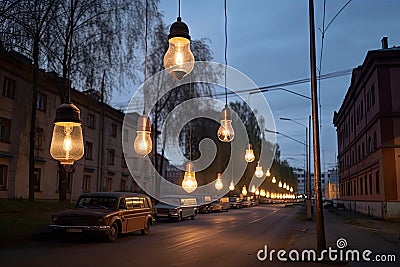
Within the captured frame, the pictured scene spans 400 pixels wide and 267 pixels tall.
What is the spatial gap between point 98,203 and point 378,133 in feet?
81.1

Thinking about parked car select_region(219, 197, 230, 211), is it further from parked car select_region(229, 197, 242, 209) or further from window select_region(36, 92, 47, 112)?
window select_region(36, 92, 47, 112)

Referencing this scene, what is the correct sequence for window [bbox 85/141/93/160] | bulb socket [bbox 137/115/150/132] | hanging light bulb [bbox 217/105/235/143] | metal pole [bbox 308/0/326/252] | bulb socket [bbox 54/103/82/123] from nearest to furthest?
bulb socket [bbox 54/103/82/123] → metal pole [bbox 308/0/326/252] → hanging light bulb [bbox 217/105/235/143] → bulb socket [bbox 137/115/150/132] → window [bbox 85/141/93/160]

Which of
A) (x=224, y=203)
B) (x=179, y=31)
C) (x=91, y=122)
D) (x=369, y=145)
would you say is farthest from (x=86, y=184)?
(x=179, y=31)

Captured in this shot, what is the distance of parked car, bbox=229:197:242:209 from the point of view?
194 ft

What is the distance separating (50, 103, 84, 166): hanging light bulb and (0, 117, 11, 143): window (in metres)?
20.8

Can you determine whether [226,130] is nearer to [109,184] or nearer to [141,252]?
[141,252]

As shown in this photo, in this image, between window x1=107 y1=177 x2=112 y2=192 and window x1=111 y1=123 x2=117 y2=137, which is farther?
window x1=111 y1=123 x2=117 y2=137

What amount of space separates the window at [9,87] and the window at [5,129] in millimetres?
1630

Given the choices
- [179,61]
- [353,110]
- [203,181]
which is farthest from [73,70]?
[353,110]

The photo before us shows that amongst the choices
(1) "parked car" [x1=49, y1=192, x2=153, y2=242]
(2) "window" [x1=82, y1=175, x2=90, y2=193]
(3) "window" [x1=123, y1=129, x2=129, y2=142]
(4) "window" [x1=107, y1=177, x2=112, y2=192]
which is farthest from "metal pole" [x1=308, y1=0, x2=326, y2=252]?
(3) "window" [x1=123, y1=129, x2=129, y2=142]

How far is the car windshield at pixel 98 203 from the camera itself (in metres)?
17.6

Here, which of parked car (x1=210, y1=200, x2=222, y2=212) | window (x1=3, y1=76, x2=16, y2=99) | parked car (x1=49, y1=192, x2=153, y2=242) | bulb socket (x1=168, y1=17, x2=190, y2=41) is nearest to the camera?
bulb socket (x1=168, y1=17, x2=190, y2=41)

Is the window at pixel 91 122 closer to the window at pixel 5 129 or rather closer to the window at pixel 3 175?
the window at pixel 5 129

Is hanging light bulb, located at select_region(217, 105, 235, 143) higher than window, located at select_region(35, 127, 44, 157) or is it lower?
A: lower
